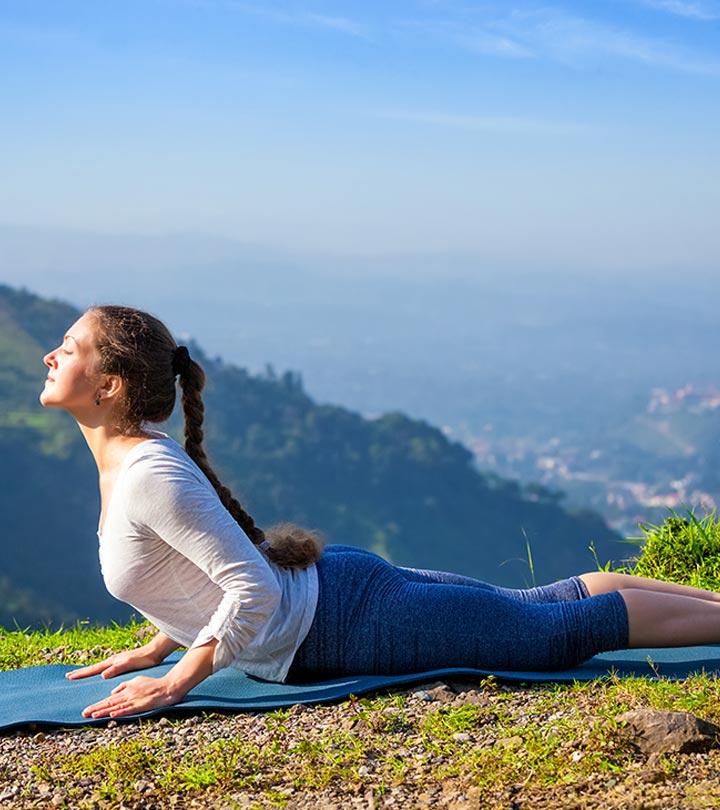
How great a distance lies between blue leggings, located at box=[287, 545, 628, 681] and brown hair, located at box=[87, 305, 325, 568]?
163 mm

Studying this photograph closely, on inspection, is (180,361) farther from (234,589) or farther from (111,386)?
(234,589)

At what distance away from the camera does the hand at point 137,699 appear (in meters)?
4.01

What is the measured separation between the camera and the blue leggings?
420cm

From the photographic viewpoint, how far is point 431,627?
420 cm

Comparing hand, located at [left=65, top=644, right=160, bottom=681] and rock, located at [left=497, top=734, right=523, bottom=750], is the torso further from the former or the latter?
rock, located at [left=497, top=734, right=523, bottom=750]

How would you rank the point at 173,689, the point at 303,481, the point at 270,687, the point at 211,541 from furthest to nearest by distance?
1. the point at 303,481
2. the point at 270,687
3. the point at 173,689
4. the point at 211,541

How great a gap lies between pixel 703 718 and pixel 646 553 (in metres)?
2.99

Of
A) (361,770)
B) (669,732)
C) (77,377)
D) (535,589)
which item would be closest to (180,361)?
(77,377)

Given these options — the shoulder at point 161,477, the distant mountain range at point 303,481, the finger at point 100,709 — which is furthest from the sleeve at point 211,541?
the distant mountain range at point 303,481

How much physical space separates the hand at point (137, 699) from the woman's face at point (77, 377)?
970 millimetres

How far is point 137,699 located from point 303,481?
271ft

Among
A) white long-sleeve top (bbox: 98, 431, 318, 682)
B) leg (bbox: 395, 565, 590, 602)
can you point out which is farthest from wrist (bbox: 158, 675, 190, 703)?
leg (bbox: 395, 565, 590, 602)

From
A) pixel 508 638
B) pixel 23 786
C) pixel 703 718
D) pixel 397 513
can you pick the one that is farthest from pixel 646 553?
pixel 397 513

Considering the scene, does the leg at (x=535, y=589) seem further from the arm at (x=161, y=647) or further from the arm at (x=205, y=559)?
the arm at (x=161, y=647)
